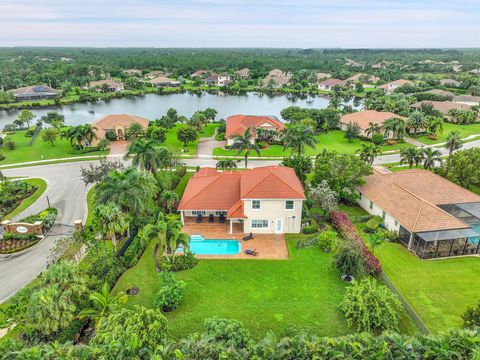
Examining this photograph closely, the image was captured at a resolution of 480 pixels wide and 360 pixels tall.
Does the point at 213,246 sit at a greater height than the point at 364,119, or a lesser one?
lesser

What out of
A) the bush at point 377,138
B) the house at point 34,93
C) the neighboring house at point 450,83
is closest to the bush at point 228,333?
the bush at point 377,138

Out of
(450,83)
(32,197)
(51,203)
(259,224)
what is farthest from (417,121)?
(450,83)

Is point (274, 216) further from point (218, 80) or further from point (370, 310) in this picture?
point (218, 80)

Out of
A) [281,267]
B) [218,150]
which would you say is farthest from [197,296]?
[218,150]

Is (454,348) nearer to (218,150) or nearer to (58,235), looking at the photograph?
(58,235)

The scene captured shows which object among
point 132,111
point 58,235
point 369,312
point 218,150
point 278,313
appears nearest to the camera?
point 369,312

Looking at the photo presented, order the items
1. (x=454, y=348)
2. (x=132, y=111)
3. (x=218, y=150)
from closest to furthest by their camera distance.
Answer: (x=454, y=348) → (x=218, y=150) → (x=132, y=111)

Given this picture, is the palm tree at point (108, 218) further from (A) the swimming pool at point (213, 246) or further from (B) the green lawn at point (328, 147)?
(B) the green lawn at point (328, 147)
